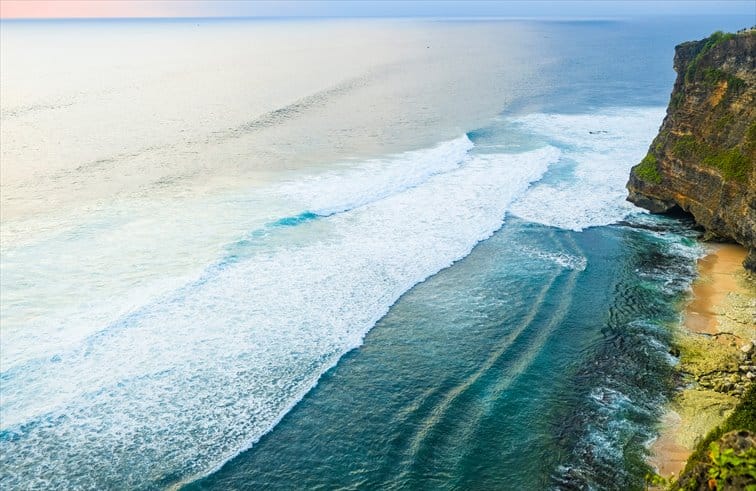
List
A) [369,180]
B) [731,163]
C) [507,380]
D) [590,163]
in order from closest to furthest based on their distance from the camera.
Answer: [507,380]
[731,163]
[369,180]
[590,163]

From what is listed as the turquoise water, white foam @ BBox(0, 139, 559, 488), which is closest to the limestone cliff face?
Answer: the turquoise water

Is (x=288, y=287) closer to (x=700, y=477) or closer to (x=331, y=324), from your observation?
(x=331, y=324)

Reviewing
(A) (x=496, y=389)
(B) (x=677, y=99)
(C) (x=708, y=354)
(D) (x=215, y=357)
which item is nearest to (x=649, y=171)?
(B) (x=677, y=99)

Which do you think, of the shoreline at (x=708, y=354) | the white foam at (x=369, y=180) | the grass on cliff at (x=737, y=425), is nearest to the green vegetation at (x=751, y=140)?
the shoreline at (x=708, y=354)

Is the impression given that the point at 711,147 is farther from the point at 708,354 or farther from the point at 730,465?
the point at 730,465

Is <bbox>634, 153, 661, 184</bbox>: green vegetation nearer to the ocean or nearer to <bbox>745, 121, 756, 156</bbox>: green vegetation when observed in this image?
the ocean

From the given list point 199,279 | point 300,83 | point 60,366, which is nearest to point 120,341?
point 60,366

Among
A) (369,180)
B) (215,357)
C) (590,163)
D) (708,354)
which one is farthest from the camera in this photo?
(590,163)
